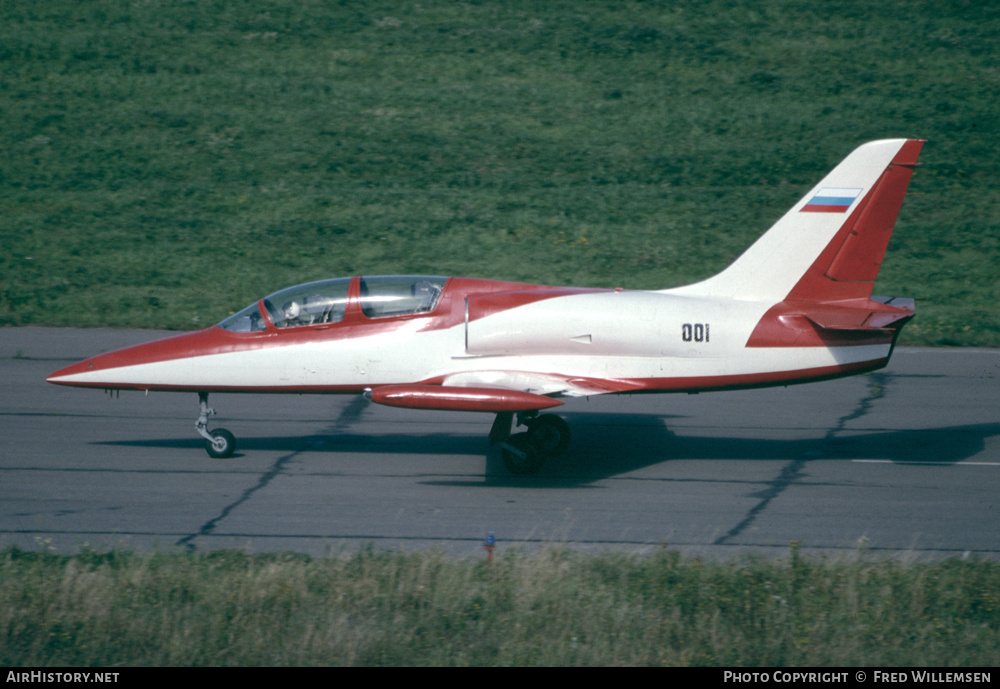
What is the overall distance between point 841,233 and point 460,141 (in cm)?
2187

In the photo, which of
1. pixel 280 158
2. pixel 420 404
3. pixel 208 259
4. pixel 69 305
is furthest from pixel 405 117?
pixel 420 404

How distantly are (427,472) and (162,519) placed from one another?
340cm

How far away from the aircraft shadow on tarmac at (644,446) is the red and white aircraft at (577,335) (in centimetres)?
70

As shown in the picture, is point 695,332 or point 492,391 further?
point 695,332

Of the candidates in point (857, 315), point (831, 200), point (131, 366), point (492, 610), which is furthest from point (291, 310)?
point (857, 315)

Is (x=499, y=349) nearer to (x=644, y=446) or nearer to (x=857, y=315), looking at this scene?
(x=644, y=446)

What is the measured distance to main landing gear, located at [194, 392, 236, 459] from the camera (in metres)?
13.3

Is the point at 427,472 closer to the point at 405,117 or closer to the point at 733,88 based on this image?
the point at 405,117

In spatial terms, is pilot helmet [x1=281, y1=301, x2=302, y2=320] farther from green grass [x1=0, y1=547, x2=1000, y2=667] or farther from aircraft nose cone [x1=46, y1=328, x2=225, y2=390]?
green grass [x1=0, y1=547, x2=1000, y2=667]

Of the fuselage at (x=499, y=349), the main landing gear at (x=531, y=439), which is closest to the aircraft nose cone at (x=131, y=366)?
the fuselage at (x=499, y=349)

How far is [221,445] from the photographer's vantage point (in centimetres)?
1328

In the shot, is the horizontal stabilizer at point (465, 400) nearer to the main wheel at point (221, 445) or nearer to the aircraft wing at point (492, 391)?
the aircraft wing at point (492, 391)

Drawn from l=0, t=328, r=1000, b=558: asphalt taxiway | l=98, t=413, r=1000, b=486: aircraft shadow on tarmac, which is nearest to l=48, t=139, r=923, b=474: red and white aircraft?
l=98, t=413, r=1000, b=486: aircraft shadow on tarmac

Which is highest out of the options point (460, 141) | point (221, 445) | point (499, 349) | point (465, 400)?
point (460, 141)
